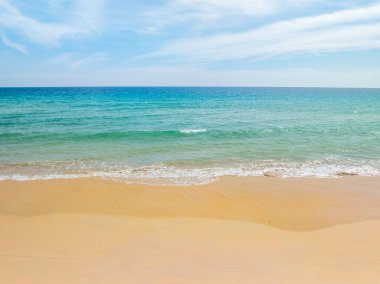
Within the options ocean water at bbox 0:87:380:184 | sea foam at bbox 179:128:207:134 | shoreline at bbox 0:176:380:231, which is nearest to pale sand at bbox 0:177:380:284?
shoreline at bbox 0:176:380:231

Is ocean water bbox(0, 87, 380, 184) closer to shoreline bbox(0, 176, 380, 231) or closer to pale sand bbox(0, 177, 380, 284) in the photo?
shoreline bbox(0, 176, 380, 231)

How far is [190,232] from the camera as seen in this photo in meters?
6.41

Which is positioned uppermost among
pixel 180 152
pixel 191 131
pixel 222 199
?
pixel 191 131

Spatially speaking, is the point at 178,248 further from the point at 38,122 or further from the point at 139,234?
the point at 38,122

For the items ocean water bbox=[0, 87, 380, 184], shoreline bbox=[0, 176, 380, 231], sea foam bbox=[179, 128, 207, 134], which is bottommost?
shoreline bbox=[0, 176, 380, 231]

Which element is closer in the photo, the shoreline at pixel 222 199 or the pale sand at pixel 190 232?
the pale sand at pixel 190 232

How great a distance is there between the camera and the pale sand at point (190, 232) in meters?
4.84

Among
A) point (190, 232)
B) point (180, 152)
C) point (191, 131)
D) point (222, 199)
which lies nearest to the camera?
point (190, 232)

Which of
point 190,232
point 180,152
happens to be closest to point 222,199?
point 190,232

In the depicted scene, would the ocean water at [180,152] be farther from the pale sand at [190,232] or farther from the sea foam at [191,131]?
the pale sand at [190,232]

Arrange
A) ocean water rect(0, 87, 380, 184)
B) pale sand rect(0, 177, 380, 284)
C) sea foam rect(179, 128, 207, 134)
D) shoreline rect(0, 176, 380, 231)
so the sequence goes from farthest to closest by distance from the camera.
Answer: sea foam rect(179, 128, 207, 134)
ocean water rect(0, 87, 380, 184)
shoreline rect(0, 176, 380, 231)
pale sand rect(0, 177, 380, 284)

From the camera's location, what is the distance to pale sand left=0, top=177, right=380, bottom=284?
15.9ft

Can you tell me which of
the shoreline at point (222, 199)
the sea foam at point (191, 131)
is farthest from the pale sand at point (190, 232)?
the sea foam at point (191, 131)

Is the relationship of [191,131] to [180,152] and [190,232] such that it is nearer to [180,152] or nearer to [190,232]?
[180,152]
